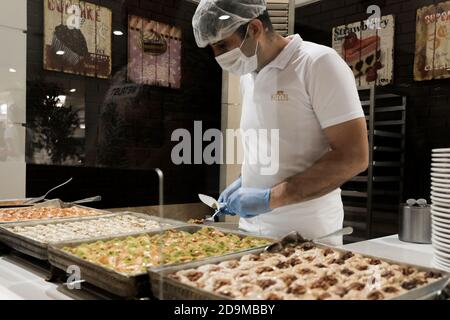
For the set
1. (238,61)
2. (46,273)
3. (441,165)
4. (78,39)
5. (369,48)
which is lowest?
(46,273)

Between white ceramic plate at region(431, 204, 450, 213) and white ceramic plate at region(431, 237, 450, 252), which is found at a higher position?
white ceramic plate at region(431, 204, 450, 213)

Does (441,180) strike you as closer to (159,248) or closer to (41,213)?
(159,248)

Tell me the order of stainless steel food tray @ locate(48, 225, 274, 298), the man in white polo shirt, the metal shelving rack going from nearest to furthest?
stainless steel food tray @ locate(48, 225, 274, 298), the man in white polo shirt, the metal shelving rack

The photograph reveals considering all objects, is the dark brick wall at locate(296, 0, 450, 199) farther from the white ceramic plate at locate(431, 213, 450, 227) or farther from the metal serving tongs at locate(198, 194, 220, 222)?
the metal serving tongs at locate(198, 194, 220, 222)

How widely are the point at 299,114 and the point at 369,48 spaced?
0.61 m

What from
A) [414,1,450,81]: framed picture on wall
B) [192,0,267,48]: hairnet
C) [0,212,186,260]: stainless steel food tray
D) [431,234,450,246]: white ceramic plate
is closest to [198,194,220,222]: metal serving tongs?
[0,212,186,260]: stainless steel food tray

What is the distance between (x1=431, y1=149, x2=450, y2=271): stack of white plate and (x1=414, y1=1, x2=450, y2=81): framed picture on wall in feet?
1.99

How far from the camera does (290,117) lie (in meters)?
1.47

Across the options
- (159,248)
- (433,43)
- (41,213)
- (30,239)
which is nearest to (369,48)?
(433,43)

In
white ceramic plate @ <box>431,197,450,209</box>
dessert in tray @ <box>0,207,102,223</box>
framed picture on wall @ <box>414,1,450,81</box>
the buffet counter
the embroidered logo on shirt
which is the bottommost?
the buffet counter

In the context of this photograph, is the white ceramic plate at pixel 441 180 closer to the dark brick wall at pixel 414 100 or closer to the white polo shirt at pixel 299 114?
the white polo shirt at pixel 299 114

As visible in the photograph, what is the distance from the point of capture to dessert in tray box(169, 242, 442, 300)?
2.73 ft

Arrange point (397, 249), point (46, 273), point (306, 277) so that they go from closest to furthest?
point (306, 277) → point (46, 273) → point (397, 249)
